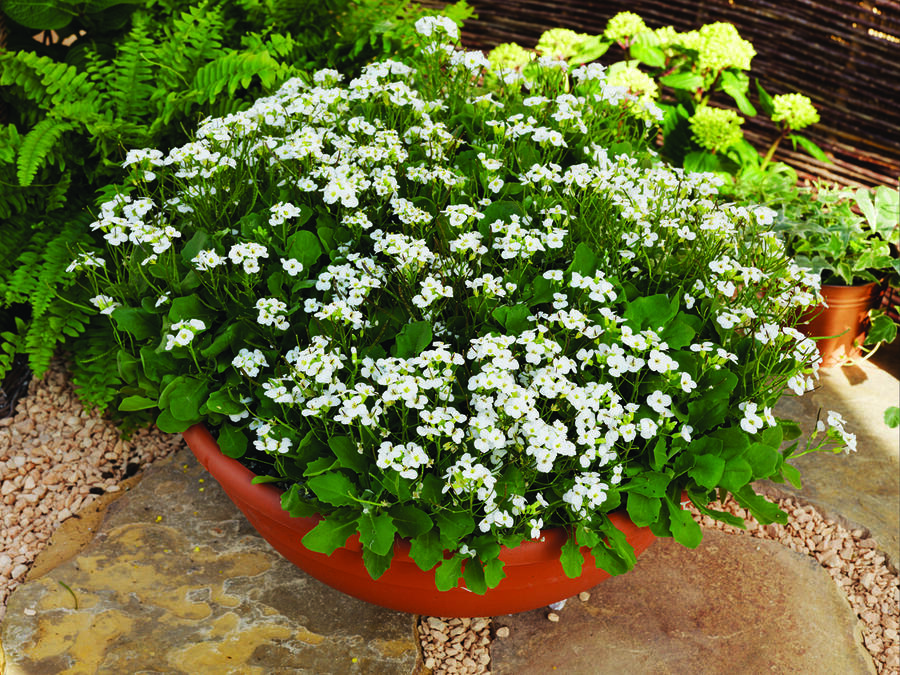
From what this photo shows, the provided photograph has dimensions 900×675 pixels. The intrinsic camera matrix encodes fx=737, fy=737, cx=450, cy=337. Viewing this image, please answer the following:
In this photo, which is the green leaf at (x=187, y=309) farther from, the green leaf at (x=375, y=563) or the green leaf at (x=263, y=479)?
the green leaf at (x=375, y=563)

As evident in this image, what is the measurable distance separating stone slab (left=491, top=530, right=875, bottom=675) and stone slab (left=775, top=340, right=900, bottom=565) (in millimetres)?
324

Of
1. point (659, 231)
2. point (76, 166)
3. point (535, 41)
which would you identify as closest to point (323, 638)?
point (659, 231)

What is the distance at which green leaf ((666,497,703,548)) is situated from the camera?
1.56m

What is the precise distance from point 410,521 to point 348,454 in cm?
19

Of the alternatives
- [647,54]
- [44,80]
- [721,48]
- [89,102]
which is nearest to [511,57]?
[647,54]

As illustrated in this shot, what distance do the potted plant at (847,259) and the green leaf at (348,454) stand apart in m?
2.08

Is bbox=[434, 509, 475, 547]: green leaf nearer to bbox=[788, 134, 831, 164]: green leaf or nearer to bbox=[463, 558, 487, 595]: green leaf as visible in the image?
bbox=[463, 558, 487, 595]: green leaf

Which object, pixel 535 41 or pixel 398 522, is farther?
pixel 535 41

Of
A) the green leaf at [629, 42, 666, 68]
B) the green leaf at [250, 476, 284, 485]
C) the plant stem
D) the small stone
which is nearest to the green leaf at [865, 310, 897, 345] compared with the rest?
the plant stem

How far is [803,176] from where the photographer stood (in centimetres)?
359

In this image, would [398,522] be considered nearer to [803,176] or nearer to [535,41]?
[803,176]

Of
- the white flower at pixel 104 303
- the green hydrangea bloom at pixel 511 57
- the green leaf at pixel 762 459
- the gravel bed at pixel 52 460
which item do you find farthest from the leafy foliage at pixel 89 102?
the green leaf at pixel 762 459

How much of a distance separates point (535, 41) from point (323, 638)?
11.8ft

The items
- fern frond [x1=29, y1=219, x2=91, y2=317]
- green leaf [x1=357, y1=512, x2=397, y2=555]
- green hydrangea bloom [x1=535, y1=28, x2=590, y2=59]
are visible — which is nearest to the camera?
green leaf [x1=357, y1=512, x2=397, y2=555]
